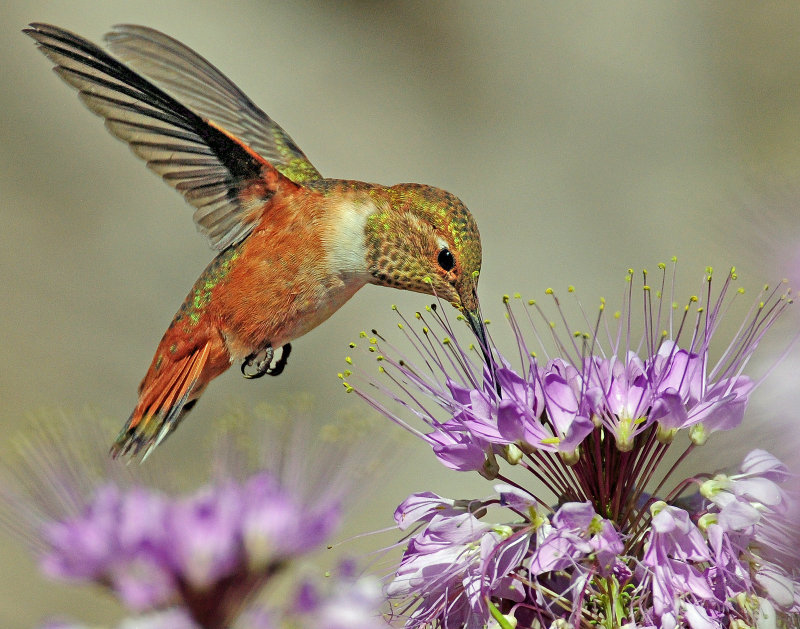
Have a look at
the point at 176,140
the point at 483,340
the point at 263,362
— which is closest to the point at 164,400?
the point at 263,362

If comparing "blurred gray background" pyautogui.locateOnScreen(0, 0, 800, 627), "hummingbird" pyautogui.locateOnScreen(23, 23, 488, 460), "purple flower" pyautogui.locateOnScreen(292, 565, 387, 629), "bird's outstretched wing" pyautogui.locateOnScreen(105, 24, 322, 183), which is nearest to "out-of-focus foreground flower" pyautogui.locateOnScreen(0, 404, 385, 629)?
"purple flower" pyautogui.locateOnScreen(292, 565, 387, 629)

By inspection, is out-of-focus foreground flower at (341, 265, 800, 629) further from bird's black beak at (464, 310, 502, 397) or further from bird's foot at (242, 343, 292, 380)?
bird's foot at (242, 343, 292, 380)

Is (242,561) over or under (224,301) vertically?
under

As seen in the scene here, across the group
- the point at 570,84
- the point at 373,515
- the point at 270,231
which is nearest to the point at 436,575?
the point at 270,231

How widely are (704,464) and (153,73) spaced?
1909 mm

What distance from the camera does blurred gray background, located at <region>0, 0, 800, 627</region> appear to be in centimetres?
584

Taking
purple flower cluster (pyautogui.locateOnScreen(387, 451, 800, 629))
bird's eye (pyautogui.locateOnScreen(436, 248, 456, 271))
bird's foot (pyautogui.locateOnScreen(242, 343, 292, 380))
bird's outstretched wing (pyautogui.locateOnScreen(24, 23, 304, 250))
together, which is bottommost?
purple flower cluster (pyautogui.locateOnScreen(387, 451, 800, 629))

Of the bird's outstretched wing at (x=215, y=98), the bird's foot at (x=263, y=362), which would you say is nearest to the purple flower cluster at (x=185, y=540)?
the bird's foot at (x=263, y=362)

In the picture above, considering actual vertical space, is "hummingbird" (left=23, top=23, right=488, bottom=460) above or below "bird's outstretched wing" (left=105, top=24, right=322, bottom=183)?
below

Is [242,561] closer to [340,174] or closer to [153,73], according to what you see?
[153,73]

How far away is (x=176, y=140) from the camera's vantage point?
7.84 ft

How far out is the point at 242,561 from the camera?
1.55 meters

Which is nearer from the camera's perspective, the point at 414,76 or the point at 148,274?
the point at 148,274

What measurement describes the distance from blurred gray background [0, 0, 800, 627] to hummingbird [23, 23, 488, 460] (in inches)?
Result: 114
